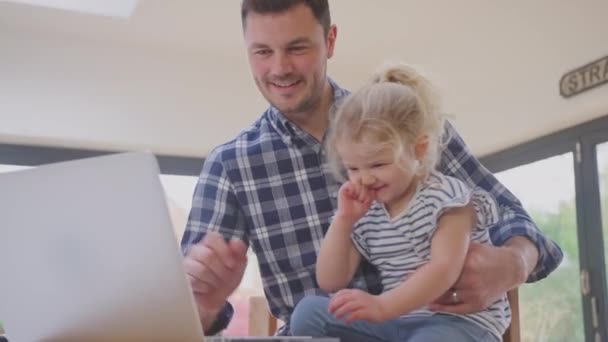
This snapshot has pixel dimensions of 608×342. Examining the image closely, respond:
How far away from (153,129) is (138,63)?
39cm

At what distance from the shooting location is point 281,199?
1.44 meters

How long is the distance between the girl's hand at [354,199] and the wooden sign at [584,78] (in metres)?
2.23

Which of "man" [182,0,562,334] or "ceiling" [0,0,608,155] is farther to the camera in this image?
"ceiling" [0,0,608,155]

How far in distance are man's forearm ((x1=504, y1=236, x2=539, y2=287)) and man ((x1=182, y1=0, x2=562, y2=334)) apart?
4cm

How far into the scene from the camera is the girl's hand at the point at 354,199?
3.44ft

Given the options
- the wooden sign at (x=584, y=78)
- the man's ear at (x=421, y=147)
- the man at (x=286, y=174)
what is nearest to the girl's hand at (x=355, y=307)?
the man's ear at (x=421, y=147)

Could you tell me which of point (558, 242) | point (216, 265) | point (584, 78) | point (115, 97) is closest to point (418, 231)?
point (216, 265)

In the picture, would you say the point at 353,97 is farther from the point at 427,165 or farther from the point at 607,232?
the point at 607,232

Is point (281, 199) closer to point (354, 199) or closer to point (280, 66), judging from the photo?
point (280, 66)

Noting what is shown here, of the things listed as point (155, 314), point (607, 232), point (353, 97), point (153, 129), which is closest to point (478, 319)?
point (353, 97)

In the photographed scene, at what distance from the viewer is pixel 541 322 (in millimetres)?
3514

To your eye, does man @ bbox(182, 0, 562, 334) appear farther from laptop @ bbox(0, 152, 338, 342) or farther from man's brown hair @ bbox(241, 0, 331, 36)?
laptop @ bbox(0, 152, 338, 342)

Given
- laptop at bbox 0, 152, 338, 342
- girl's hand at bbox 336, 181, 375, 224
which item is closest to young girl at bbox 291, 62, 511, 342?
girl's hand at bbox 336, 181, 375, 224

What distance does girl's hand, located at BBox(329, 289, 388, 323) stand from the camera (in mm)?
921
